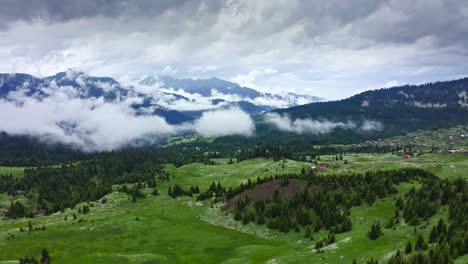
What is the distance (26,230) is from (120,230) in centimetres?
3778

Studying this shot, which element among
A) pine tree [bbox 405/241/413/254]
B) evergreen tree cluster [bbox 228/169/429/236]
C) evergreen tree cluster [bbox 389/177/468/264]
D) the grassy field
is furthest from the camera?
evergreen tree cluster [bbox 228/169/429/236]

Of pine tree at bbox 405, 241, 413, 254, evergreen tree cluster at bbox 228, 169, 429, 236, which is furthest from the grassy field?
pine tree at bbox 405, 241, 413, 254

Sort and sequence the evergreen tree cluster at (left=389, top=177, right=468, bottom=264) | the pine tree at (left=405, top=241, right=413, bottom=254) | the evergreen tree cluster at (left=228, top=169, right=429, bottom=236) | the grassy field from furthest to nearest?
the evergreen tree cluster at (left=228, top=169, right=429, bottom=236)
the grassy field
the pine tree at (left=405, top=241, right=413, bottom=254)
the evergreen tree cluster at (left=389, top=177, right=468, bottom=264)

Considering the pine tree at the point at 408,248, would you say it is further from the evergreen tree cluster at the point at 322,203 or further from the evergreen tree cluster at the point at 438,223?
the evergreen tree cluster at the point at 322,203

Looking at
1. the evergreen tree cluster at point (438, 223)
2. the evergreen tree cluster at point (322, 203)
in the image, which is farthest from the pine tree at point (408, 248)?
the evergreen tree cluster at point (322, 203)

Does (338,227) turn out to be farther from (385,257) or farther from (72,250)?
(72,250)

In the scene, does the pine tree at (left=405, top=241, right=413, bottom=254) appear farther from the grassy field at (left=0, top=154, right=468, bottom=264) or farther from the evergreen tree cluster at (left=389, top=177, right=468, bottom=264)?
the grassy field at (left=0, top=154, right=468, bottom=264)

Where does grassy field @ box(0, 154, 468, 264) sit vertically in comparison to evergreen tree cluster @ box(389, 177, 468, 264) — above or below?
below

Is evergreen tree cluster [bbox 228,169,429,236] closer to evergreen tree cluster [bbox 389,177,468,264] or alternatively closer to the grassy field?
the grassy field

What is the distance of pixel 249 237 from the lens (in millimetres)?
130250

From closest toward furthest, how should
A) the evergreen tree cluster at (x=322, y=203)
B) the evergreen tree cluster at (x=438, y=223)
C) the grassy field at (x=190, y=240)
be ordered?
the evergreen tree cluster at (x=438, y=223) → the grassy field at (x=190, y=240) → the evergreen tree cluster at (x=322, y=203)

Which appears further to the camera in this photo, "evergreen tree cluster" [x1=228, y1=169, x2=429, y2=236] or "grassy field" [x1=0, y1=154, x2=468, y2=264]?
"evergreen tree cluster" [x1=228, y1=169, x2=429, y2=236]

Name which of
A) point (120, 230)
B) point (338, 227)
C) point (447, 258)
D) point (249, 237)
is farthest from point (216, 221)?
point (447, 258)

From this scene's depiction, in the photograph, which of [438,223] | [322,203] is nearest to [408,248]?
[438,223]
